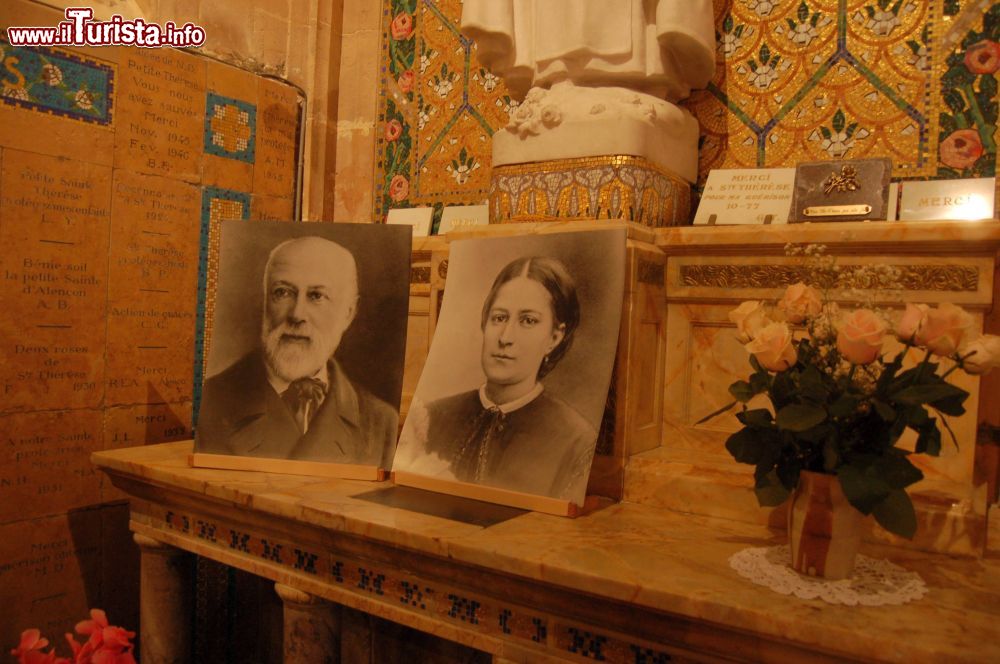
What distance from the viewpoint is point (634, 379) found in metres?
2.06

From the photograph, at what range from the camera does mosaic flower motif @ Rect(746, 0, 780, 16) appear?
2598 mm

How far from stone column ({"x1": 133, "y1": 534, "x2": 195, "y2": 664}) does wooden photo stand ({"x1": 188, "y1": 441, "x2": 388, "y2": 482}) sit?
37 centimetres

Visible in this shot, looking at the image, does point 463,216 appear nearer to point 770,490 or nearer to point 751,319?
point 751,319

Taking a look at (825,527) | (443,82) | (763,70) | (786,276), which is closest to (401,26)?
(443,82)

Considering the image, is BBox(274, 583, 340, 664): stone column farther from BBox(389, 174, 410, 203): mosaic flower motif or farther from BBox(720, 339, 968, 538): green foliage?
BBox(389, 174, 410, 203): mosaic flower motif

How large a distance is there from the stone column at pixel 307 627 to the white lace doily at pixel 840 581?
Result: 1.15 metres

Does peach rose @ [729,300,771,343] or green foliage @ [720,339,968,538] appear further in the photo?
peach rose @ [729,300,771,343]

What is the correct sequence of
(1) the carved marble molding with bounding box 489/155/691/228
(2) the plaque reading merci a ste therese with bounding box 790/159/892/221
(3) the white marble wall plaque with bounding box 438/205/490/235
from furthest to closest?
1. (3) the white marble wall plaque with bounding box 438/205/490/235
2. (1) the carved marble molding with bounding box 489/155/691/228
3. (2) the plaque reading merci a ste therese with bounding box 790/159/892/221

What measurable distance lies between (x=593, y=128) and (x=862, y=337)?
1.20m

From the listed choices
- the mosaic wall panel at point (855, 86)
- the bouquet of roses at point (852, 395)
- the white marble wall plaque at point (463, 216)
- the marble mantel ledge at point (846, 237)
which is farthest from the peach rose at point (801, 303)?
the white marble wall plaque at point (463, 216)

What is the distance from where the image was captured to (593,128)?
→ 2.28 m

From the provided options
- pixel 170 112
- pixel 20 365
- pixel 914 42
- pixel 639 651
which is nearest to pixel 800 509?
pixel 639 651

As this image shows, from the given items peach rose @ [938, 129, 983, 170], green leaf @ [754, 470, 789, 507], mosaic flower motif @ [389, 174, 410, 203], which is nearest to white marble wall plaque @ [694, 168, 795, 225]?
peach rose @ [938, 129, 983, 170]

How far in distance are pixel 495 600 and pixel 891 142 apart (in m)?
1.89
